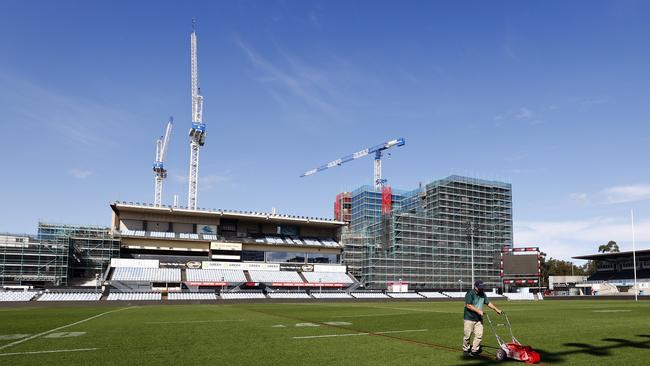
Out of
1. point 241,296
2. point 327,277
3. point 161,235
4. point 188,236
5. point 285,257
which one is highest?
point 161,235

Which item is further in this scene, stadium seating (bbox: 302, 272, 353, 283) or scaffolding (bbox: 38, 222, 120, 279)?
stadium seating (bbox: 302, 272, 353, 283)

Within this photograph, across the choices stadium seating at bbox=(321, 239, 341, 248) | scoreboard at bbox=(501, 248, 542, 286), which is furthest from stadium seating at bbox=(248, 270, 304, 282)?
scoreboard at bbox=(501, 248, 542, 286)

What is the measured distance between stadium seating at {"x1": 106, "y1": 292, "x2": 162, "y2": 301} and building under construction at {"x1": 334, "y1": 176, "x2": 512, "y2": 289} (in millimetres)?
46761

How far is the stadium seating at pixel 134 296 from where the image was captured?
61838 millimetres

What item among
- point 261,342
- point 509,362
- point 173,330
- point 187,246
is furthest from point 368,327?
point 187,246

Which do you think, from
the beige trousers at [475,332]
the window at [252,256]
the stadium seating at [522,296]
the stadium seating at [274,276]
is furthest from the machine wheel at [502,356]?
the window at [252,256]

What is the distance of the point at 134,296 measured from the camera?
64500 millimetres

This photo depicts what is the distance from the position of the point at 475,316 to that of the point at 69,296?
61.2m

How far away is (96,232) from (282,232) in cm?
3594

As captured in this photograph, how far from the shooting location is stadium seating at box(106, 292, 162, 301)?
61.8 meters

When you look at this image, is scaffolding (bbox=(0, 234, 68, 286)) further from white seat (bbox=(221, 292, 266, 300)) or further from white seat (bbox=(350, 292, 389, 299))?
white seat (bbox=(350, 292, 389, 299))

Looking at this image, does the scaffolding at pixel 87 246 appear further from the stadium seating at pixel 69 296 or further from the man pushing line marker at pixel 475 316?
the man pushing line marker at pixel 475 316

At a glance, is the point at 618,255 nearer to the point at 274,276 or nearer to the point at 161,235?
the point at 274,276

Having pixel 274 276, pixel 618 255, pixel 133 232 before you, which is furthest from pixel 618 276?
pixel 133 232
